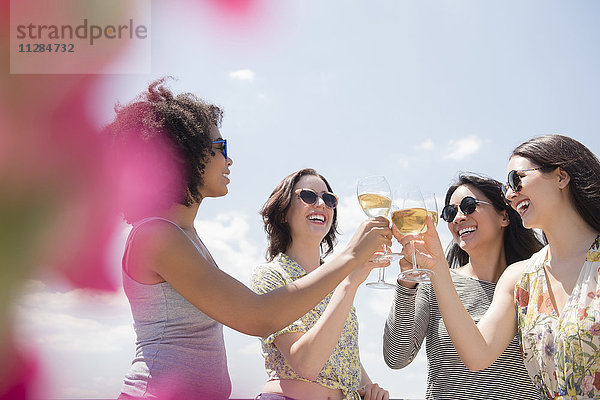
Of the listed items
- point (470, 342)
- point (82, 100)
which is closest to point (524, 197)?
point (470, 342)

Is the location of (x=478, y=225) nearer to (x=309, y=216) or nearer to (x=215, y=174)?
(x=309, y=216)

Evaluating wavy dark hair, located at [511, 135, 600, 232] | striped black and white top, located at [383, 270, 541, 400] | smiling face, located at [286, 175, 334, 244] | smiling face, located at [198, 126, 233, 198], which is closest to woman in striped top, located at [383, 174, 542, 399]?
striped black and white top, located at [383, 270, 541, 400]

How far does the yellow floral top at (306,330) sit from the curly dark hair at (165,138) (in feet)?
3.09

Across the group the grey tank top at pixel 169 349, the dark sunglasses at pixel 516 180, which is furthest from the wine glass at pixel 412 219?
the grey tank top at pixel 169 349

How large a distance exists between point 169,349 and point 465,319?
6.20ft

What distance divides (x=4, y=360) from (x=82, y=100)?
276 centimetres

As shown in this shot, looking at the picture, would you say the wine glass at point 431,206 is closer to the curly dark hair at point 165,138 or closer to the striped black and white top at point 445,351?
the striped black and white top at point 445,351

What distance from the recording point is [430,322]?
445cm

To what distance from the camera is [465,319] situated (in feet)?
11.7

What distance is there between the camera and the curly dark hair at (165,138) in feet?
10.3

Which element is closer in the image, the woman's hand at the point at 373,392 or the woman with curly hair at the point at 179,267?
the woman with curly hair at the point at 179,267

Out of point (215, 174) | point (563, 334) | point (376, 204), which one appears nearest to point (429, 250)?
point (376, 204)

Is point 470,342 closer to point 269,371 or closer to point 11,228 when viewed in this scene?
point 269,371

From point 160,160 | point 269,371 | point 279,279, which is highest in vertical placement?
point 160,160
